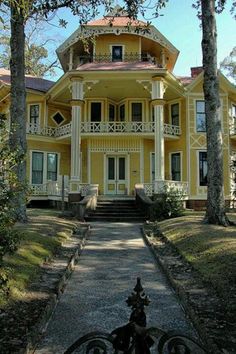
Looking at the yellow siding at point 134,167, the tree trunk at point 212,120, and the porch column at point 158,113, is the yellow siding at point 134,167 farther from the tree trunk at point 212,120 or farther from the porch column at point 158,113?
the tree trunk at point 212,120

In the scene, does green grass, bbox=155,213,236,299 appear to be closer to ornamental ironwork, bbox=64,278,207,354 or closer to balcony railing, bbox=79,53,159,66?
ornamental ironwork, bbox=64,278,207,354

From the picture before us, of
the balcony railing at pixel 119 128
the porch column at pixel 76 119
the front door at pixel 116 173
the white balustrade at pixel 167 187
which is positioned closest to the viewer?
the white balustrade at pixel 167 187

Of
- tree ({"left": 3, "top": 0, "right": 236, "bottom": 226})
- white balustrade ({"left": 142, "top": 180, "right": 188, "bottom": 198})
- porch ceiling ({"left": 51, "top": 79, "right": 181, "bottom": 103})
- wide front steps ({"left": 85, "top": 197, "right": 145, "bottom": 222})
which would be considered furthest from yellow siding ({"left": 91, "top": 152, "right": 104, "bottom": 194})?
tree ({"left": 3, "top": 0, "right": 236, "bottom": 226})

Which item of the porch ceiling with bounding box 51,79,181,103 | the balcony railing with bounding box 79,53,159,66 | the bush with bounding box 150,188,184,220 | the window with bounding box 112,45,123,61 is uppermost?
the window with bounding box 112,45,123,61

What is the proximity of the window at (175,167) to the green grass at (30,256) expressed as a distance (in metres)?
14.3

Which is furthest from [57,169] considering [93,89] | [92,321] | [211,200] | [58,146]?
[92,321]

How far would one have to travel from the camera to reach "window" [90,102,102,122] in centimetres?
2536

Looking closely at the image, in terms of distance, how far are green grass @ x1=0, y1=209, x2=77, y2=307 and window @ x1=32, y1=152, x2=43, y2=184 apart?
13.5m

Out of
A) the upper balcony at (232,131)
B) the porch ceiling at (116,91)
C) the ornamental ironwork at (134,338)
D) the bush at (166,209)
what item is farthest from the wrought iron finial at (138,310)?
the upper balcony at (232,131)

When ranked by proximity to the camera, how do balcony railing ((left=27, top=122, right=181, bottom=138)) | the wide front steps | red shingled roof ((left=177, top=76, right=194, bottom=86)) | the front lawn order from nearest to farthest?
the front lawn < the wide front steps < balcony railing ((left=27, top=122, right=181, bottom=138)) < red shingled roof ((left=177, top=76, right=194, bottom=86))

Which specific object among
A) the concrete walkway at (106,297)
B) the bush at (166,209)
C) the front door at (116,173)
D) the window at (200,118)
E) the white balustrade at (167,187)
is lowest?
the concrete walkway at (106,297)

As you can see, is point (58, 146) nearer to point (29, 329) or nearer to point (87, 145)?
point (87, 145)

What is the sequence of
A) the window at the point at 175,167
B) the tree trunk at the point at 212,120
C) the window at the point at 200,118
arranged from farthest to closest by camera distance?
the window at the point at 175,167 < the window at the point at 200,118 < the tree trunk at the point at 212,120

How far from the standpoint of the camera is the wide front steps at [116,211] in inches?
689
